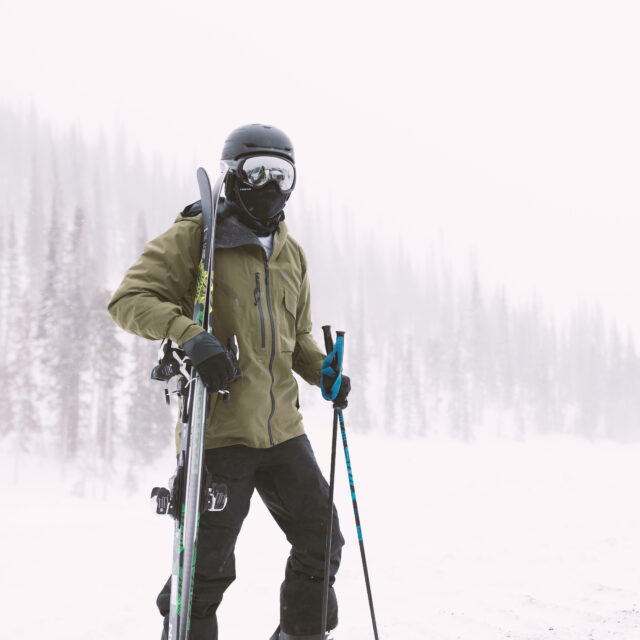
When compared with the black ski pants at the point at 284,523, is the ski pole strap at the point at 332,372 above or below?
above

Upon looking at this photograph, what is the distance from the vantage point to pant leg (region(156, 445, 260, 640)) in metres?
2.58

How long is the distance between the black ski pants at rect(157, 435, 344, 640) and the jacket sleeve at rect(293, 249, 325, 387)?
1.47 ft

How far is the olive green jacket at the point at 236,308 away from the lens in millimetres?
2590

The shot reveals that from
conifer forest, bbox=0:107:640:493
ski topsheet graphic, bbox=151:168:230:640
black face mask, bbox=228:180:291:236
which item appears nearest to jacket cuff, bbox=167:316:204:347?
ski topsheet graphic, bbox=151:168:230:640

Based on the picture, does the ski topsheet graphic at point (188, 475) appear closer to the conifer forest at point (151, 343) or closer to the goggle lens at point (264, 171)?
the goggle lens at point (264, 171)

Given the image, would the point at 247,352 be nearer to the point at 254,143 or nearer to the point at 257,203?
the point at 257,203

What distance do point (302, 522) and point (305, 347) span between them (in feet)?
3.23

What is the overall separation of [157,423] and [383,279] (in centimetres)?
6977

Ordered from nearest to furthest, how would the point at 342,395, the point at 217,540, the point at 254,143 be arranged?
the point at 217,540, the point at 254,143, the point at 342,395

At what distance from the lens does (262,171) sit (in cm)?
296

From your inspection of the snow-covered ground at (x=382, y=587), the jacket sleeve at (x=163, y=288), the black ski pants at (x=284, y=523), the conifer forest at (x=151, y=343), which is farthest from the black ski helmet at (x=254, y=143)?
the conifer forest at (x=151, y=343)

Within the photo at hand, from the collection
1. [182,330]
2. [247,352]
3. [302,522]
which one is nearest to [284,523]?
[302,522]

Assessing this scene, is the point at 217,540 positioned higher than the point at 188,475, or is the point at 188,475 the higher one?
the point at 188,475

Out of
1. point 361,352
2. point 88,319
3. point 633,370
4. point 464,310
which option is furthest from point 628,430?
point 88,319
